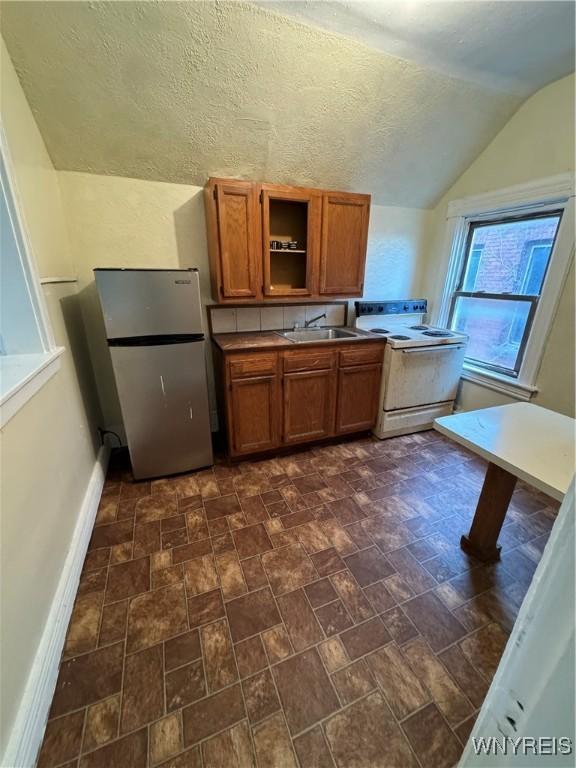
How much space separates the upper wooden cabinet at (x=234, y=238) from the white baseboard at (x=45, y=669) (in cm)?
172

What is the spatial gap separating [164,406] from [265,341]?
0.86m

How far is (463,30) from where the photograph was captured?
163 cm

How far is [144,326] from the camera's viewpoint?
1936 mm

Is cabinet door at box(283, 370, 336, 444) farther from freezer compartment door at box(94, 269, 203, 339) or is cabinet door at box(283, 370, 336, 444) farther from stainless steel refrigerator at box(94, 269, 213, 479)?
freezer compartment door at box(94, 269, 203, 339)

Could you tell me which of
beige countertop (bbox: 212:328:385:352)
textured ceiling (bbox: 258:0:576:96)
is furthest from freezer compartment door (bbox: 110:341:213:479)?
textured ceiling (bbox: 258:0:576:96)

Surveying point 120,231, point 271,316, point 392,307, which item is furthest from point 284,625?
point 392,307

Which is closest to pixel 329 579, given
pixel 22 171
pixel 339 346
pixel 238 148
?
pixel 339 346

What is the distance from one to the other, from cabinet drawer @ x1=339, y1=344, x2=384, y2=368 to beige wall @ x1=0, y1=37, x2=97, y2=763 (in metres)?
1.87

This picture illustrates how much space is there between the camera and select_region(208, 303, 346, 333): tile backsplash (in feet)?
8.56

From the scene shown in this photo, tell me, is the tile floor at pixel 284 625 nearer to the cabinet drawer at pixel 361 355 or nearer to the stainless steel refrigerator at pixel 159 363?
the stainless steel refrigerator at pixel 159 363

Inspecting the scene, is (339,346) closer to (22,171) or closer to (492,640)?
(492,640)

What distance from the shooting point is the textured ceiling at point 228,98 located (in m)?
1.45

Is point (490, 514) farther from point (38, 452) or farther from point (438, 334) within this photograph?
point (38, 452)

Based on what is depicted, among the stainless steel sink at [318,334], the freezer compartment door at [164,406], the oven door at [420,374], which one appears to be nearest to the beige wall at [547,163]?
the oven door at [420,374]
